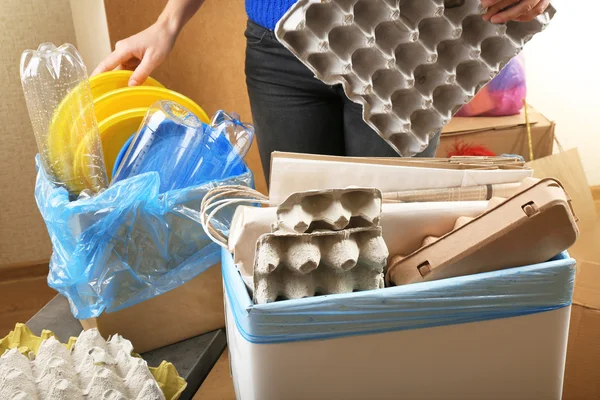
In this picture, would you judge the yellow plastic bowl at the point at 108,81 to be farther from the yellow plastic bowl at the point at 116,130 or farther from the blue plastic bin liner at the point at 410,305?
the blue plastic bin liner at the point at 410,305

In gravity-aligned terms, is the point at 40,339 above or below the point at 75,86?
below

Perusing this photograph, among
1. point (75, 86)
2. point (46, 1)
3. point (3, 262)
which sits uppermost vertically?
point (46, 1)

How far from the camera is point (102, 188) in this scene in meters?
1.09

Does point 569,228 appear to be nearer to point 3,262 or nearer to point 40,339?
point 40,339

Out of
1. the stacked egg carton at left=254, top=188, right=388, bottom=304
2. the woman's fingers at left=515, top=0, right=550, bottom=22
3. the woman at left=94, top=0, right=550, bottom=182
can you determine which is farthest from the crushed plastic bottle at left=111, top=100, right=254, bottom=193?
the woman's fingers at left=515, top=0, right=550, bottom=22

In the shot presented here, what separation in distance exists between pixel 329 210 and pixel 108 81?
676 millimetres

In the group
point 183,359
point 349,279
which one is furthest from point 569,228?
point 183,359

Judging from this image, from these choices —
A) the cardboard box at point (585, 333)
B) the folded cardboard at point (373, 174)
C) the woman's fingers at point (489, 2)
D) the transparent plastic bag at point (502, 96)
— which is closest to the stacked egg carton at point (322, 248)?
the folded cardboard at point (373, 174)

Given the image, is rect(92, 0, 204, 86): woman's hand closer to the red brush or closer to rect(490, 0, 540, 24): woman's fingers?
rect(490, 0, 540, 24): woman's fingers

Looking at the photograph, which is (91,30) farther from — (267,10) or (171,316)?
(171,316)

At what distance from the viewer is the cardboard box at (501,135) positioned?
2.05 meters

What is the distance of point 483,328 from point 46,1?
1.74 meters

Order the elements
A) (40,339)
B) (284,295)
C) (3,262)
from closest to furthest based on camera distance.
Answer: (284,295) < (40,339) < (3,262)

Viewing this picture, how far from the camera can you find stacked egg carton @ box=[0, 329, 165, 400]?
77 centimetres
